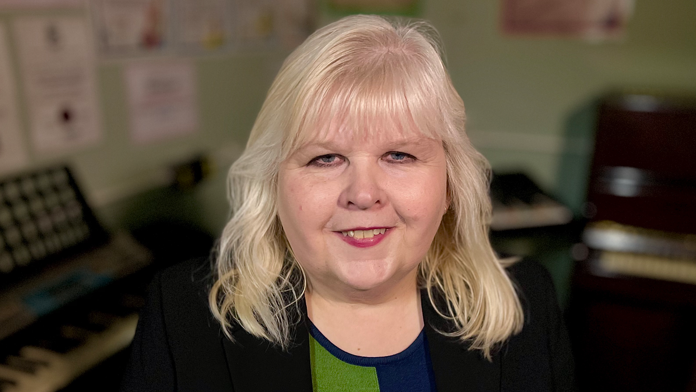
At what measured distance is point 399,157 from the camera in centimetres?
95

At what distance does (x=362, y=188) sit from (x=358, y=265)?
14cm

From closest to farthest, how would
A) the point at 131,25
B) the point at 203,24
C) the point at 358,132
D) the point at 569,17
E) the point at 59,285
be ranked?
the point at 358,132 → the point at 59,285 → the point at 131,25 → the point at 203,24 → the point at 569,17

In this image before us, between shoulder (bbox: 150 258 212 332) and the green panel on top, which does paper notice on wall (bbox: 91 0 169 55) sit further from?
the green panel on top

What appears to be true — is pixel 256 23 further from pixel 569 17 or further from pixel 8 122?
pixel 569 17

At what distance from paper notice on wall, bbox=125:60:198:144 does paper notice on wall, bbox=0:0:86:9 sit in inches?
11.9

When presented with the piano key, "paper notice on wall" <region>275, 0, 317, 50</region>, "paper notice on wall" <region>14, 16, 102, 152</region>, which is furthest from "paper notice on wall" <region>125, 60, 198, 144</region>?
the piano key

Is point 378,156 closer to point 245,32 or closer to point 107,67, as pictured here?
point 107,67

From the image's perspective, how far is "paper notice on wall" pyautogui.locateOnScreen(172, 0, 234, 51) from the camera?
7.52 ft

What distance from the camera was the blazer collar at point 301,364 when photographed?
1.01 meters

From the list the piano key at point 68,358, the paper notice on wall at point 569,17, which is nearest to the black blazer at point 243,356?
the piano key at point 68,358

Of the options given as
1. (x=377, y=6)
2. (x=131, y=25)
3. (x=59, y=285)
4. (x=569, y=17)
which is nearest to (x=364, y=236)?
(x=59, y=285)

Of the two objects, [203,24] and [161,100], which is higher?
[203,24]

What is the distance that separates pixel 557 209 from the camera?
7.98 ft

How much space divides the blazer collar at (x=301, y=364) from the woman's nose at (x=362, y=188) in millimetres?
272
